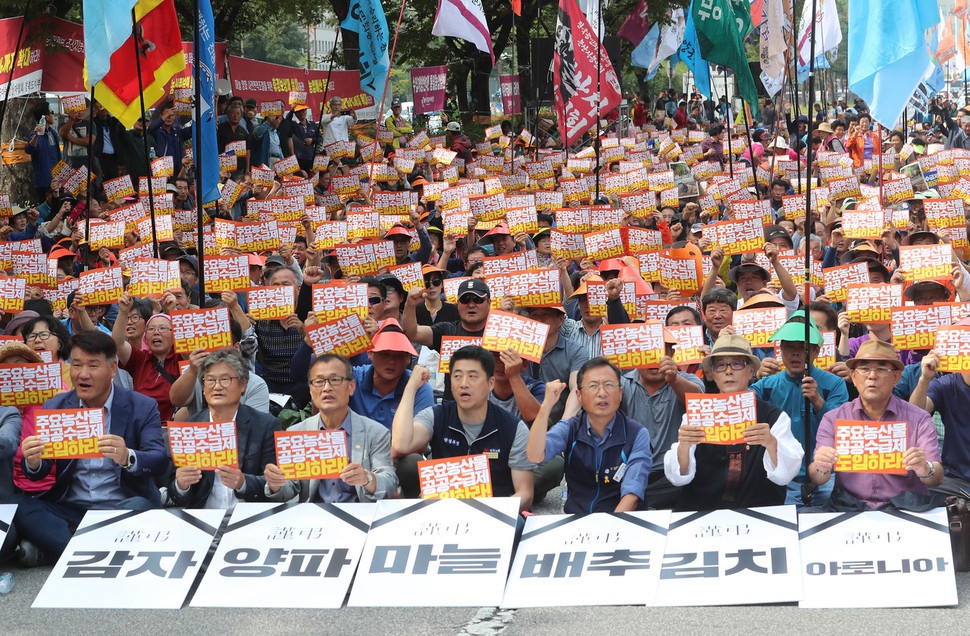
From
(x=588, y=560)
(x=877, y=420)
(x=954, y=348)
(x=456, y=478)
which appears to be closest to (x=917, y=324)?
(x=954, y=348)

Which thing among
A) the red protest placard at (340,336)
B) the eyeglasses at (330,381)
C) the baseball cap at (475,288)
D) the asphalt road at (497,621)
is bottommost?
the asphalt road at (497,621)

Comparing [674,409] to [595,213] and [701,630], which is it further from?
[595,213]

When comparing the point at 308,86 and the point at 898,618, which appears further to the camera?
the point at 308,86

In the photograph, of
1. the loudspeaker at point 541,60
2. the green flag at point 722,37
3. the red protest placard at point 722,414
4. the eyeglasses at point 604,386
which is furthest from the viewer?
the loudspeaker at point 541,60

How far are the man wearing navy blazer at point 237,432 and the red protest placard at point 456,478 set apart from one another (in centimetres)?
86

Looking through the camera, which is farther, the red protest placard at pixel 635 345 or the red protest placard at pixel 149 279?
the red protest placard at pixel 149 279

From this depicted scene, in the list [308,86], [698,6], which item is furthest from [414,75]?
[698,6]

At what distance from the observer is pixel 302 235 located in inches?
539

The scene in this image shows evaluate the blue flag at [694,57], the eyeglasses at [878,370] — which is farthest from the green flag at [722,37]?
the eyeglasses at [878,370]

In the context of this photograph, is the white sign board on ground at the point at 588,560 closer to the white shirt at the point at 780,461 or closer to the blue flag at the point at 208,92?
the white shirt at the point at 780,461

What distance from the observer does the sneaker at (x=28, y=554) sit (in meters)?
7.04

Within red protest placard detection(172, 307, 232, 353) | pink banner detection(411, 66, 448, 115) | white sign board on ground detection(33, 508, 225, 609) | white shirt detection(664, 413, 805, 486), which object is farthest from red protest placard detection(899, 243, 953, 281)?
pink banner detection(411, 66, 448, 115)

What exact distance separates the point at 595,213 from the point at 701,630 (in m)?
7.58

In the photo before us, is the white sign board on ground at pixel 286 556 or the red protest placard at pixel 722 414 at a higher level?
A: the red protest placard at pixel 722 414
